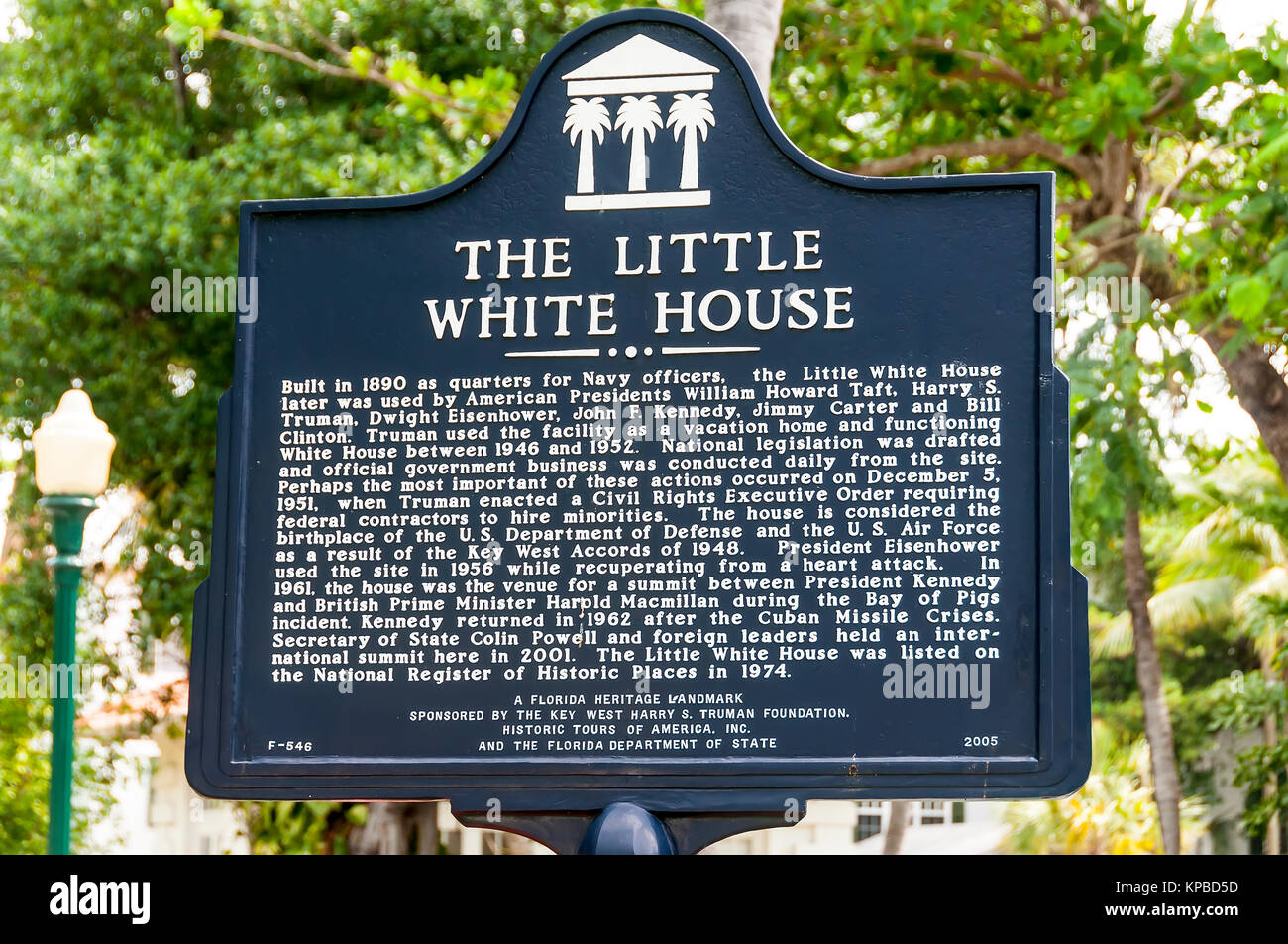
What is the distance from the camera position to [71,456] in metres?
8.22

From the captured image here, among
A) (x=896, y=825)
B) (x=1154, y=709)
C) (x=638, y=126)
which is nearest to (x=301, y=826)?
(x=896, y=825)

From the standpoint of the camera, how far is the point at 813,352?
447 cm

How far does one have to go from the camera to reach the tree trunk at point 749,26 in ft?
18.1

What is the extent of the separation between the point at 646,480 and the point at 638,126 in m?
1.23

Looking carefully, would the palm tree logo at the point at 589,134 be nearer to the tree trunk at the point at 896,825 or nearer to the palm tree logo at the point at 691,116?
the palm tree logo at the point at 691,116

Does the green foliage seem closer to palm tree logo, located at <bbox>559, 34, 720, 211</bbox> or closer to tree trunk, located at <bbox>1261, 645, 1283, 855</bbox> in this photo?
palm tree logo, located at <bbox>559, 34, 720, 211</bbox>

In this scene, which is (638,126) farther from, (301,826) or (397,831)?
(301,826)

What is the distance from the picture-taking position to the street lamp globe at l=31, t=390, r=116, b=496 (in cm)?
820

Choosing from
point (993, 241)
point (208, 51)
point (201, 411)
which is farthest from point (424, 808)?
point (993, 241)

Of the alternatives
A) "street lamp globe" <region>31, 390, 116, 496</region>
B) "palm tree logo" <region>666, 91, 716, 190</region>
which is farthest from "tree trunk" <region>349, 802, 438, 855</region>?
"palm tree logo" <region>666, 91, 716, 190</region>

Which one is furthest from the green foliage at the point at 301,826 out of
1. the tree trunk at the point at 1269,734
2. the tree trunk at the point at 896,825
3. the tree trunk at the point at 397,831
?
the tree trunk at the point at 1269,734

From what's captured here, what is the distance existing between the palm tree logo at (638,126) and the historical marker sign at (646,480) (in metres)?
0.02

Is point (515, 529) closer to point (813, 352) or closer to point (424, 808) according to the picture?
point (813, 352)

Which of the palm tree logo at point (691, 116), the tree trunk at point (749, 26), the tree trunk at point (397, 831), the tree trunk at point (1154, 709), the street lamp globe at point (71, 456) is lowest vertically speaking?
the tree trunk at point (397, 831)
